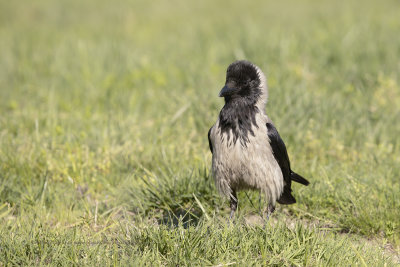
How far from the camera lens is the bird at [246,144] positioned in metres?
4.23

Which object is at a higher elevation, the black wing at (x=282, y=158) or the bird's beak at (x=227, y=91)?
the bird's beak at (x=227, y=91)

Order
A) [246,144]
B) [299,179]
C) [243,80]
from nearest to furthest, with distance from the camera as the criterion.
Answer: [246,144] < [243,80] < [299,179]

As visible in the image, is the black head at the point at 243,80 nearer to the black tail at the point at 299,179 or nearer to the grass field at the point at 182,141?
the black tail at the point at 299,179

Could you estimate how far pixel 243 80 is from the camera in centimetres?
442

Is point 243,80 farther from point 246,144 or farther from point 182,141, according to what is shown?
point 182,141

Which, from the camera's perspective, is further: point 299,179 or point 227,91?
point 299,179

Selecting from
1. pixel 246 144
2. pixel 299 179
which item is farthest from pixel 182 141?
pixel 246 144

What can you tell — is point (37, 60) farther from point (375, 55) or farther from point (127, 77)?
point (375, 55)

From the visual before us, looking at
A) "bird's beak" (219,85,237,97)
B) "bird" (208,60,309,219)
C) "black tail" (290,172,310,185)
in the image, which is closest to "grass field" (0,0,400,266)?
"black tail" (290,172,310,185)

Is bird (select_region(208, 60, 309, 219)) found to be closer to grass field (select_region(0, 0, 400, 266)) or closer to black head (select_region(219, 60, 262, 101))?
black head (select_region(219, 60, 262, 101))

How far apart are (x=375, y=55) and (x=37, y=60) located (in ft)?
17.6

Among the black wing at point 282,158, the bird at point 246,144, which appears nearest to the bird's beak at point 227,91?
the bird at point 246,144

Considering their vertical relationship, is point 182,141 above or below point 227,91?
below

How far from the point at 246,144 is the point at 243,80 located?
56 cm
